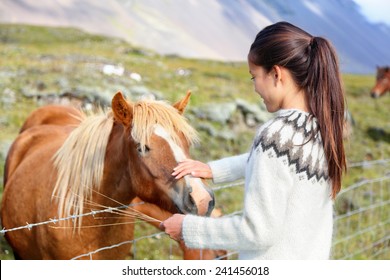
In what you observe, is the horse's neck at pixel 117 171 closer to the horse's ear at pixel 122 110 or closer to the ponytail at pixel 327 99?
the horse's ear at pixel 122 110

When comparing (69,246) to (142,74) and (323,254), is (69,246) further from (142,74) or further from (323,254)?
(142,74)

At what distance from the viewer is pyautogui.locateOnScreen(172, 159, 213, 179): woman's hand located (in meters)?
2.15

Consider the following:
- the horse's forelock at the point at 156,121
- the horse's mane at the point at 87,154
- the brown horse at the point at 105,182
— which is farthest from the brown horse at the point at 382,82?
the horse's forelock at the point at 156,121

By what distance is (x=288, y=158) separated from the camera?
1594 millimetres

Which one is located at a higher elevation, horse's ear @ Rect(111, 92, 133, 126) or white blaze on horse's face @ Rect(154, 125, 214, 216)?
horse's ear @ Rect(111, 92, 133, 126)

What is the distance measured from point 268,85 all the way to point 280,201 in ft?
1.39

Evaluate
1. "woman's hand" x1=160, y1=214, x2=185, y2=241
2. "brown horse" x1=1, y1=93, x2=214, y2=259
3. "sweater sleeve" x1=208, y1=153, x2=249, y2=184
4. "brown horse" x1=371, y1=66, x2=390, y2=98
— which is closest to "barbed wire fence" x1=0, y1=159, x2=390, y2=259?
"brown horse" x1=1, y1=93, x2=214, y2=259

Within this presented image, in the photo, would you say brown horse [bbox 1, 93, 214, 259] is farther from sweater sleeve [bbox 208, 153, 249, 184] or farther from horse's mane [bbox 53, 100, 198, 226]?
sweater sleeve [bbox 208, 153, 249, 184]

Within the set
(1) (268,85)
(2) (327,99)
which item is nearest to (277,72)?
(1) (268,85)

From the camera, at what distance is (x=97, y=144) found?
9.34ft

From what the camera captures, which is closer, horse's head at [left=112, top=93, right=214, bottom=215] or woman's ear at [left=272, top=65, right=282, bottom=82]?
woman's ear at [left=272, top=65, right=282, bottom=82]

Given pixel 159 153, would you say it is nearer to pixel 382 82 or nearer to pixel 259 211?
pixel 259 211

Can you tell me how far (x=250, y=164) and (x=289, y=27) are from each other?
20.0 inches
